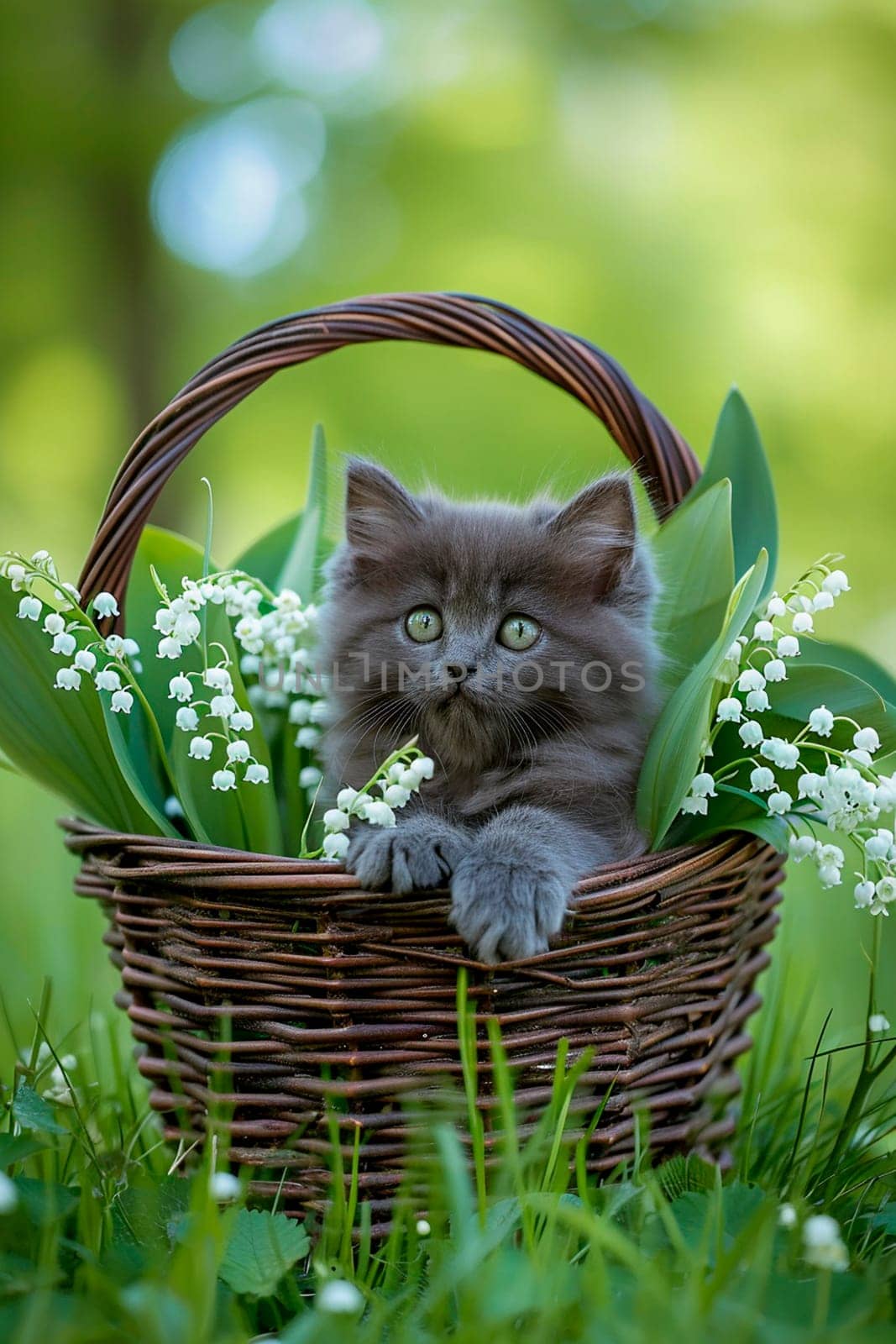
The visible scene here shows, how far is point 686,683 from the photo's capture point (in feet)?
4.84

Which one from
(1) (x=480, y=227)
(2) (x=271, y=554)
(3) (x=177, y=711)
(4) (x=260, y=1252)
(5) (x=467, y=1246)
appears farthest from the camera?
(1) (x=480, y=227)

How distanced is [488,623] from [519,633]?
1.8 inches

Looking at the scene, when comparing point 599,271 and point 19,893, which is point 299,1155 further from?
point 599,271

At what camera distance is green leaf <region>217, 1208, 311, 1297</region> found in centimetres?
108

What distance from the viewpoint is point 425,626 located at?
163 cm

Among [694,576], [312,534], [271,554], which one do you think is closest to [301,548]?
[312,534]

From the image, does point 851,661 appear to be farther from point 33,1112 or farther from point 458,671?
point 33,1112

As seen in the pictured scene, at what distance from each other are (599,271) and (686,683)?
321 cm

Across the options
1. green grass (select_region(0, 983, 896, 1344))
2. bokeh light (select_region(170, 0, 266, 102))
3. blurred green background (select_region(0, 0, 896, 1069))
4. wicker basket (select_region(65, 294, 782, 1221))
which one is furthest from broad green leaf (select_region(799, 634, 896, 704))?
bokeh light (select_region(170, 0, 266, 102))

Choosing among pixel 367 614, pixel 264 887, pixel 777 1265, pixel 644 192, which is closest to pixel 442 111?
pixel 644 192

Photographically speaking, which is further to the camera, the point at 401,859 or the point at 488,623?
the point at 488,623

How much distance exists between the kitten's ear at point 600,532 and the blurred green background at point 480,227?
2548 millimetres

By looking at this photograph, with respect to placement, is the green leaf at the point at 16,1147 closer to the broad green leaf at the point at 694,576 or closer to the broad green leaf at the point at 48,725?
the broad green leaf at the point at 48,725

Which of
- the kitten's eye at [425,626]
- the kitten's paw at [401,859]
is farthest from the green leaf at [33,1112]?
the kitten's eye at [425,626]
